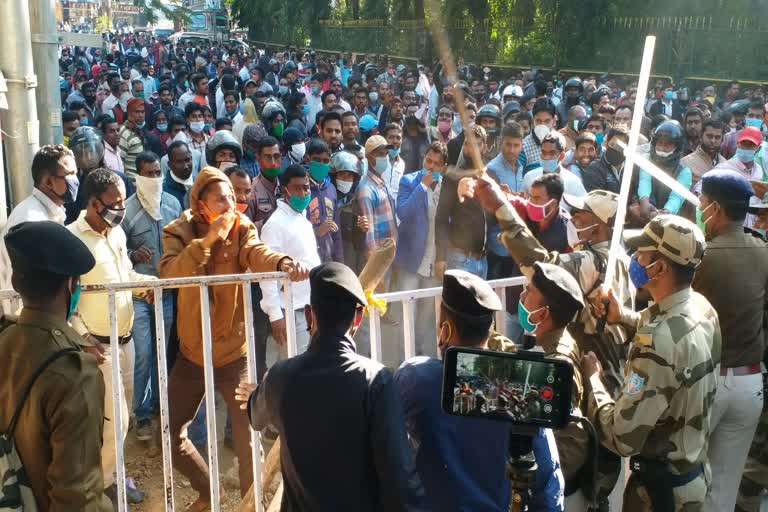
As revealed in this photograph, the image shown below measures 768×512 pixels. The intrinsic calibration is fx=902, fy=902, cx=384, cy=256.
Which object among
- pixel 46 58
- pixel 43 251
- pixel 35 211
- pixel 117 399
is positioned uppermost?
pixel 46 58

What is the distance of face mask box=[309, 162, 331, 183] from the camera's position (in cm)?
682

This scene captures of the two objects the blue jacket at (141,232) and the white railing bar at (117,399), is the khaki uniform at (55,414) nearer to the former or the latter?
the white railing bar at (117,399)

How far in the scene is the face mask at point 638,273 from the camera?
3.47 metres

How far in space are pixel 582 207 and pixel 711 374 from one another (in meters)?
1.14

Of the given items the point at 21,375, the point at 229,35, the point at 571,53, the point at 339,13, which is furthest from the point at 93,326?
the point at 229,35

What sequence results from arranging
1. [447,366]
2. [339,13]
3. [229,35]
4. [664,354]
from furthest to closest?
1. [229,35]
2. [339,13]
3. [664,354]
4. [447,366]

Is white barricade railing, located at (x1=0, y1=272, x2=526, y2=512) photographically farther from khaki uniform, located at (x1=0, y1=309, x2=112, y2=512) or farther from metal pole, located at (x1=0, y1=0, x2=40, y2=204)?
metal pole, located at (x1=0, y1=0, x2=40, y2=204)

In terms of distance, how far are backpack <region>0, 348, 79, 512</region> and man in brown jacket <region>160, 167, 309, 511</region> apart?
1.79 meters

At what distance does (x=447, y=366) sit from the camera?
2.31 meters

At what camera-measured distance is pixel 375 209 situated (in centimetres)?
669

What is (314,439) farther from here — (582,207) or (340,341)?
(582,207)

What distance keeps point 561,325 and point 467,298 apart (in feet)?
1.84

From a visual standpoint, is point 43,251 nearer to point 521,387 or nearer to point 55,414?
point 55,414

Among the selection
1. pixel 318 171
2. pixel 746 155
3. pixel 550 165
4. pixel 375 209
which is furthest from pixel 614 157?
pixel 318 171
